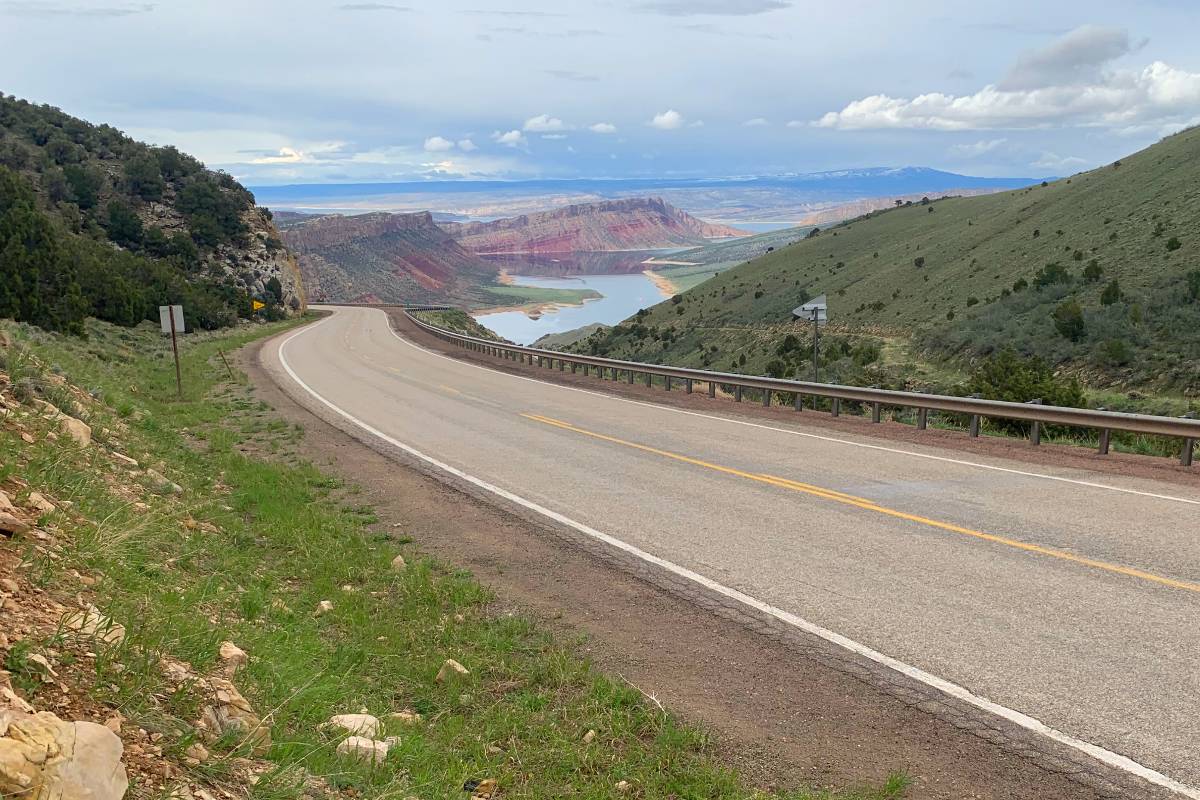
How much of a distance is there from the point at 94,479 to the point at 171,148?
84453 mm

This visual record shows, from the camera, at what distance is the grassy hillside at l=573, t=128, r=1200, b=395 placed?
2836 centimetres

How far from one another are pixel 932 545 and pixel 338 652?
552 cm

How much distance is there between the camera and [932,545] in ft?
26.3

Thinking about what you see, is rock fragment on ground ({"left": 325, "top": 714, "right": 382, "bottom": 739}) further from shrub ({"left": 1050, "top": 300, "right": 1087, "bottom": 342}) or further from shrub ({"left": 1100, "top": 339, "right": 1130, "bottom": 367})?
shrub ({"left": 1050, "top": 300, "right": 1087, "bottom": 342})

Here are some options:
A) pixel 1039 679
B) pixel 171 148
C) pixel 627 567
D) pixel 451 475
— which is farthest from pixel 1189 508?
pixel 171 148

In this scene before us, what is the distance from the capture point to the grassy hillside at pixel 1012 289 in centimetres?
2836

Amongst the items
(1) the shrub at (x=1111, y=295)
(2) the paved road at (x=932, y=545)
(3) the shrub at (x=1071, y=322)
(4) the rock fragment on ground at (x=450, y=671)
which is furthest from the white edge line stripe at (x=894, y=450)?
(1) the shrub at (x=1111, y=295)

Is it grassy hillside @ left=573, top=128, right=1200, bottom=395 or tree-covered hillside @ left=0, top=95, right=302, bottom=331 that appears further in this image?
tree-covered hillside @ left=0, top=95, right=302, bottom=331

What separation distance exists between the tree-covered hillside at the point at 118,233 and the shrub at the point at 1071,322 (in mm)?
34730

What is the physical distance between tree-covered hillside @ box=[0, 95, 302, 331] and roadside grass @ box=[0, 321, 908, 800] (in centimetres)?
2348

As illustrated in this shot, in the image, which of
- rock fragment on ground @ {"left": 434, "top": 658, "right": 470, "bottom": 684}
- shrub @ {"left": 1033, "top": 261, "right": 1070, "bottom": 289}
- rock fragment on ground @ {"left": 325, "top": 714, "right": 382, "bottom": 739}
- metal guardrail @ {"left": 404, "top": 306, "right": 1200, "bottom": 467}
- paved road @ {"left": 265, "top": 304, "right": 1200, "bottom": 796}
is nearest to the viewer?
rock fragment on ground @ {"left": 325, "top": 714, "right": 382, "bottom": 739}

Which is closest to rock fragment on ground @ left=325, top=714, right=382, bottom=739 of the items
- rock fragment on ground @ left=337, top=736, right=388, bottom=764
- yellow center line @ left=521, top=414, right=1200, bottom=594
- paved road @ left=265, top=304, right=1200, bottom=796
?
rock fragment on ground @ left=337, top=736, right=388, bottom=764

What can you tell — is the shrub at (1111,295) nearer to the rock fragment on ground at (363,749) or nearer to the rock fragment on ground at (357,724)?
the rock fragment on ground at (357,724)

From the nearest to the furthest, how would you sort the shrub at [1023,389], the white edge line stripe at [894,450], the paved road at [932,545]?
the paved road at [932,545]
the white edge line stripe at [894,450]
the shrub at [1023,389]
